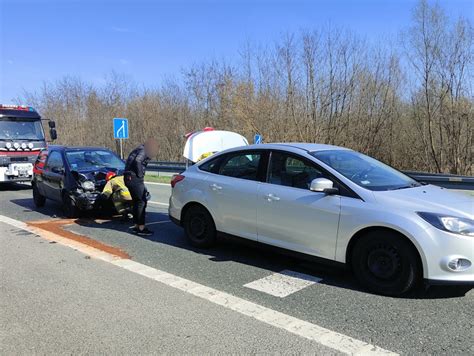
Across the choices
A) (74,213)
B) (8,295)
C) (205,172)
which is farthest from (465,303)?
(74,213)

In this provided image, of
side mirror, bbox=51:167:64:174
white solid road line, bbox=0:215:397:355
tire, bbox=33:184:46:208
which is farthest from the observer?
tire, bbox=33:184:46:208

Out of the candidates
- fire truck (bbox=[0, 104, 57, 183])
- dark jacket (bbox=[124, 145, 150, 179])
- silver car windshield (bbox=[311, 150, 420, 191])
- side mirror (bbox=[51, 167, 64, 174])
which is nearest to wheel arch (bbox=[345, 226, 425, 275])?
silver car windshield (bbox=[311, 150, 420, 191])

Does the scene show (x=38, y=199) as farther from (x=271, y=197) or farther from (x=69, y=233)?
(x=271, y=197)

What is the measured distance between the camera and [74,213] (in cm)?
885

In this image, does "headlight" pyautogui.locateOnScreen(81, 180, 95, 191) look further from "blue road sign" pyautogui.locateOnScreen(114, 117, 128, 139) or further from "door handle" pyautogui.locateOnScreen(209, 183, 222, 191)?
"blue road sign" pyautogui.locateOnScreen(114, 117, 128, 139)

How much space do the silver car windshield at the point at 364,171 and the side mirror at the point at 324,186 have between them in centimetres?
27

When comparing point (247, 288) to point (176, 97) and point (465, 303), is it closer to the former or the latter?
point (465, 303)

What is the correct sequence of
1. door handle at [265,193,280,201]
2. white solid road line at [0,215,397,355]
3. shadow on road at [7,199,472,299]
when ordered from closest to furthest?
white solid road line at [0,215,397,355]
shadow on road at [7,199,472,299]
door handle at [265,193,280,201]

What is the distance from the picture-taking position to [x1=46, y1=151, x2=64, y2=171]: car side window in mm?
9500

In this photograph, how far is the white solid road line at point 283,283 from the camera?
4.53 metres

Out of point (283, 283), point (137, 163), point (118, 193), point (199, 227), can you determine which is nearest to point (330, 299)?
point (283, 283)

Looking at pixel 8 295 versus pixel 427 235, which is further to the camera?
pixel 8 295

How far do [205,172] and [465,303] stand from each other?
376 centimetres

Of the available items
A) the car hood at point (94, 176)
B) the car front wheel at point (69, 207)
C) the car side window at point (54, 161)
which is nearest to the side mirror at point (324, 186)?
the car hood at point (94, 176)
